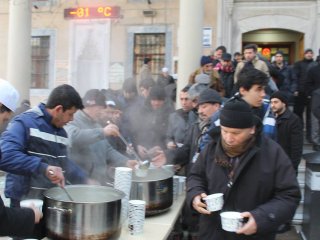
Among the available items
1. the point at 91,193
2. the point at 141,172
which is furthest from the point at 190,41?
the point at 91,193

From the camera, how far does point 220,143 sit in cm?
230

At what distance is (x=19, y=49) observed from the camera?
9891mm

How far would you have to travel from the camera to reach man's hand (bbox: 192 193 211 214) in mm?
2225

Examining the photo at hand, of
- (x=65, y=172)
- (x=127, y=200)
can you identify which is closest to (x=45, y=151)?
(x=65, y=172)

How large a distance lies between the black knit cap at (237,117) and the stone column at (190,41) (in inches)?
194

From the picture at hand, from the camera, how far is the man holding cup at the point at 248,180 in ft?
6.88

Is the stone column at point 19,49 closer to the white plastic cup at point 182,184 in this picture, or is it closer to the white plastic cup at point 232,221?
the white plastic cup at point 182,184

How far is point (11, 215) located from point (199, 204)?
3.24 ft

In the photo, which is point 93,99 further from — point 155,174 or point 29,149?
Answer: point 29,149

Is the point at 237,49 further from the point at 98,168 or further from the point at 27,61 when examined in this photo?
the point at 98,168

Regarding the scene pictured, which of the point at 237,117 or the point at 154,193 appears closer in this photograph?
the point at 237,117

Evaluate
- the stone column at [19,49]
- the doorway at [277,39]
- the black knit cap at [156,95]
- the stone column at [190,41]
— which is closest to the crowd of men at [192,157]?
the black knit cap at [156,95]

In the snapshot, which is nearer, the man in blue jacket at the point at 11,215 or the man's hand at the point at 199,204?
the man in blue jacket at the point at 11,215

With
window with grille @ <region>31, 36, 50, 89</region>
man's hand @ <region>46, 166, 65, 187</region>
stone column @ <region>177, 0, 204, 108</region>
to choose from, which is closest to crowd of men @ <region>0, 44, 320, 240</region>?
man's hand @ <region>46, 166, 65, 187</region>
